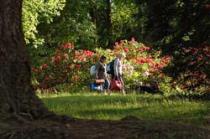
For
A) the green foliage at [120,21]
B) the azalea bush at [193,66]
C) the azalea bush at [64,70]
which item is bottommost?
the azalea bush at [193,66]

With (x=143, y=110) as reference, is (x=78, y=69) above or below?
above

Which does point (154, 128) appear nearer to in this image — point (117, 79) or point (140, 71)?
point (117, 79)

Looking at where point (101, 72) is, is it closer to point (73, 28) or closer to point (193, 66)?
point (193, 66)

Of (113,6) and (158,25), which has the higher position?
(113,6)

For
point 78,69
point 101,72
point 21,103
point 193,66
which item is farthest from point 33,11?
point 21,103

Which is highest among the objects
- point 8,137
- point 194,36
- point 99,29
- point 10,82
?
point 99,29

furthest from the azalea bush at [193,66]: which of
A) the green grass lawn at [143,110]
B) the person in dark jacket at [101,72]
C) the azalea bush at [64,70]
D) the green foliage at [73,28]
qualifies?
the green foliage at [73,28]

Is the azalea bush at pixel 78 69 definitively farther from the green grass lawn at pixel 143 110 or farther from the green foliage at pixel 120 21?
the green foliage at pixel 120 21

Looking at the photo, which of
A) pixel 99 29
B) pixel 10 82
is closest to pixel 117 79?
pixel 10 82

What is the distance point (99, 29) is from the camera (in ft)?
173

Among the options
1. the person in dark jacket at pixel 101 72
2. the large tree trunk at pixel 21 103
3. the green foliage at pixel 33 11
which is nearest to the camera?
the large tree trunk at pixel 21 103

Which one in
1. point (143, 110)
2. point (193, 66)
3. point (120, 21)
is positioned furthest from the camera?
point (120, 21)

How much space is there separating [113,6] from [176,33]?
38816 mm

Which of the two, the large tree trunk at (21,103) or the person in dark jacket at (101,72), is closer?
the large tree trunk at (21,103)
